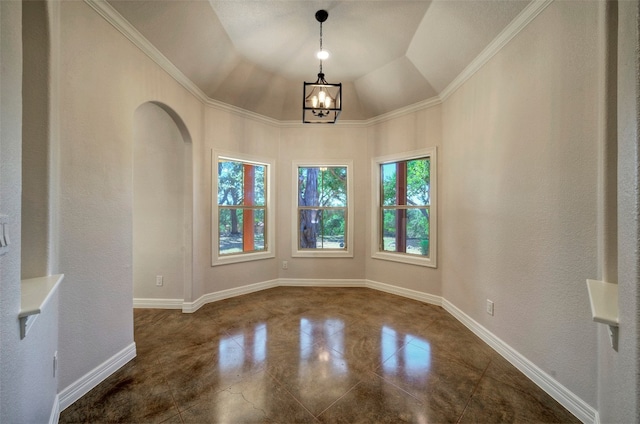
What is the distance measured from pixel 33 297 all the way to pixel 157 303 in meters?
2.31

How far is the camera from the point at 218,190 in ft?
11.8

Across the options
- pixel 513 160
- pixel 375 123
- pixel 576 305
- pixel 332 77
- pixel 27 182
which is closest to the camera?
pixel 27 182

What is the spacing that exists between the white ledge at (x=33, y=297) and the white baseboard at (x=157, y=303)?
185 cm

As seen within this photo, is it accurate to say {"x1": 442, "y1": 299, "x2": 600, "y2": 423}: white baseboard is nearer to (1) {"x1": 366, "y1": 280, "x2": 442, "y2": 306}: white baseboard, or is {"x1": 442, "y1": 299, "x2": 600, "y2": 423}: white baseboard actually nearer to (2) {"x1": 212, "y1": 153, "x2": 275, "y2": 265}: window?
(1) {"x1": 366, "y1": 280, "x2": 442, "y2": 306}: white baseboard

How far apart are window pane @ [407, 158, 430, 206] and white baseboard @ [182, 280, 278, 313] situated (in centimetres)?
261

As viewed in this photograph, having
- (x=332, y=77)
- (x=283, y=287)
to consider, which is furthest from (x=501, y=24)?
(x=283, y=287)

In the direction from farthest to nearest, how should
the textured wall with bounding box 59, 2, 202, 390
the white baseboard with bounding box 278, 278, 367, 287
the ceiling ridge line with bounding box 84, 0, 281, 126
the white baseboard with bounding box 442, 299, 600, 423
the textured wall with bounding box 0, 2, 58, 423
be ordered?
the white baseboard with bounding box 278, 278, 367, 287 < the ceiling ridge line with bounding box 84, 0, 281, 126 < the textured wall with bounding box 59, 2, 202, 390 < the white baseboard with bounding box 442, 299, 600, 423 < the textured wall with bounding box 0, 2, 58, 423

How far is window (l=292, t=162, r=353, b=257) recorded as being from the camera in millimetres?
4219

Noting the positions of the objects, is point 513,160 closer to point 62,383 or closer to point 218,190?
point 218,190

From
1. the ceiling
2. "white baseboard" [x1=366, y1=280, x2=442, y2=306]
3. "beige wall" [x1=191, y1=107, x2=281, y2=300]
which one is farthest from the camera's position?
"white baseboard" [x1=366, y1=280, x2=442, y2=306]

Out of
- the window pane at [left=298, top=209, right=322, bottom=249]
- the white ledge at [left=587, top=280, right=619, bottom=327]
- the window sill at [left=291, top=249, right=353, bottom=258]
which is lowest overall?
the window sill at [left=291, top=249, right=353, bottom=258]

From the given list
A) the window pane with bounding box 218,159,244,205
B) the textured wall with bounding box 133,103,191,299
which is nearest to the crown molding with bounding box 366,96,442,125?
the window pane with bounding box 218,159,244,205

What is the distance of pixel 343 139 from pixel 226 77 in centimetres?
195

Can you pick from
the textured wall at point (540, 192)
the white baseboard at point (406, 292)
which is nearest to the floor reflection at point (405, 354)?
the textured wall at point (540, 192)
